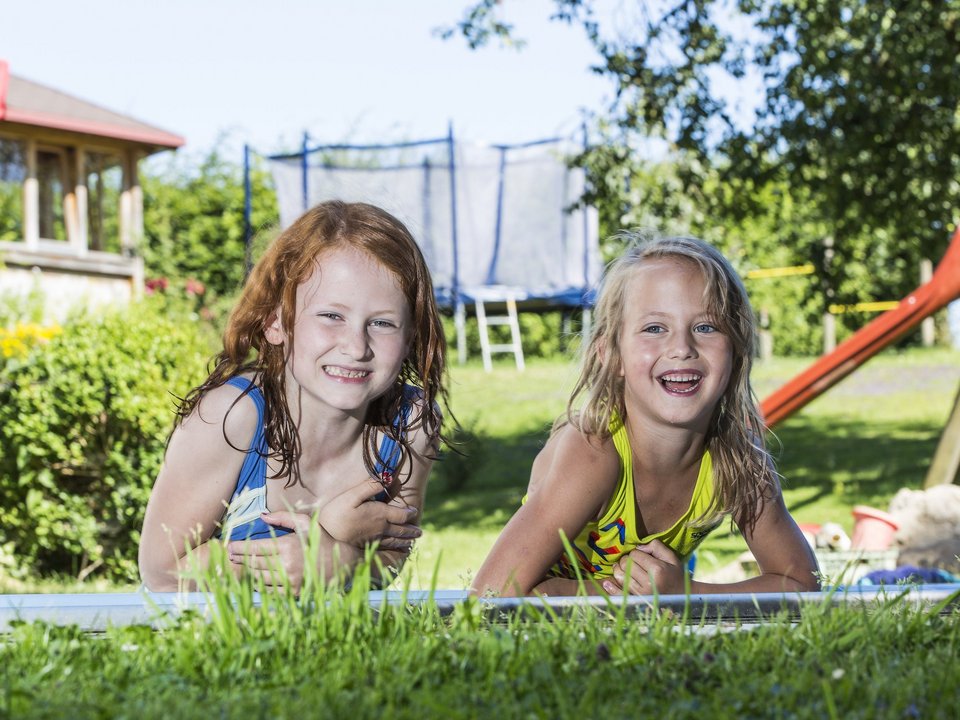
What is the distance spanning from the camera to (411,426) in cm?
279

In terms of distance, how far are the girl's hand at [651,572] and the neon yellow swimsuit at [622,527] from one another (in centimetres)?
8

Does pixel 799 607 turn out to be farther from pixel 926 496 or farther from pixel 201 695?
pixel 926 496

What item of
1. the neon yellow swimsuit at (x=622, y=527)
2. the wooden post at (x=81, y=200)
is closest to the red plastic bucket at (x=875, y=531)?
the neon yellow swimsuit at (x=622, y=527)

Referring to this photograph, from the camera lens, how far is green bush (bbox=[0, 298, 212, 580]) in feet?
22.5

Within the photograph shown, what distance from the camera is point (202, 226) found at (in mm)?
20391

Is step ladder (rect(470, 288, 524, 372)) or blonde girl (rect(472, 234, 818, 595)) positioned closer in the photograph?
blonde girl (rect(472, 234, 818, 595))

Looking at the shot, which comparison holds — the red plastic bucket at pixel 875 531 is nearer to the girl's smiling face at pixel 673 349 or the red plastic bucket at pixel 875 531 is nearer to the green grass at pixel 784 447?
the green grass at pixel 784 447

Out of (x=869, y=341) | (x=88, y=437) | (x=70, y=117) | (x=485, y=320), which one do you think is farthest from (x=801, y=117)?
(x=70, y=117)

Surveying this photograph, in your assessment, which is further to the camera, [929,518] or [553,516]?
[929,518]

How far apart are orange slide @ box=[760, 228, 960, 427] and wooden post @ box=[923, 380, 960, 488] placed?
62 cm

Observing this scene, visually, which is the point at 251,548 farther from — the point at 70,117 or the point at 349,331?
the point at 70,117

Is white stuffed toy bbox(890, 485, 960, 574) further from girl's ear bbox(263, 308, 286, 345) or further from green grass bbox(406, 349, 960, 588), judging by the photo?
girl's ear bbox(263, 308, 286, 345)

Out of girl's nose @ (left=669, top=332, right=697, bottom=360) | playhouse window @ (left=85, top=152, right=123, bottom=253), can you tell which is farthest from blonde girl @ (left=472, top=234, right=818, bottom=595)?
playhouse window @ (left=85, top=152, right=123, bottom=253)

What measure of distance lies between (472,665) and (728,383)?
1.46 metres
